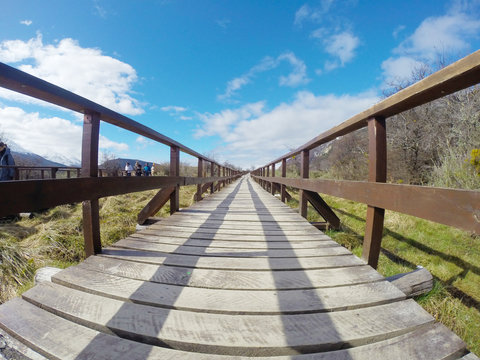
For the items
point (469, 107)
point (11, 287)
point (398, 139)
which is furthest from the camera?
point (398, 139)

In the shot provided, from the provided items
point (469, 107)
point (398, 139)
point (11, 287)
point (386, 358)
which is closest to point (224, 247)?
point (386, 358)

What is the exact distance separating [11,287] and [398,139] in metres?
10.3

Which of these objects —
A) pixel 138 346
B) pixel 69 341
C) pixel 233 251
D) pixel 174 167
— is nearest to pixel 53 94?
pixel 69 341

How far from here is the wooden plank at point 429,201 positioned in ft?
2.53

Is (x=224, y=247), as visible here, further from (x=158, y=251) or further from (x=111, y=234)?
(x=111, y=234)

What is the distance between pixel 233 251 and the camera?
1731 millimetres

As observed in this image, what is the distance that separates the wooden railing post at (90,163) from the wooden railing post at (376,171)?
195cm

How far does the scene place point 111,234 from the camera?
3.90 metres

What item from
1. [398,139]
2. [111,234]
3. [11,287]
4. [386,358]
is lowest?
[11,287]

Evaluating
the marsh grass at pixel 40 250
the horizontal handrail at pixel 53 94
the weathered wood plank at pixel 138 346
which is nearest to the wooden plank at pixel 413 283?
the weathered wood plank at pixel 138 346

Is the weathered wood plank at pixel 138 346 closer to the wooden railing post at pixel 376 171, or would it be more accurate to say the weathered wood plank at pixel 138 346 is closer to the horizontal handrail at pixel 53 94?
the wooden railing post at pixel 376 171

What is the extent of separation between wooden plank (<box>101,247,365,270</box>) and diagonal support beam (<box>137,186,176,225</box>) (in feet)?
3.27

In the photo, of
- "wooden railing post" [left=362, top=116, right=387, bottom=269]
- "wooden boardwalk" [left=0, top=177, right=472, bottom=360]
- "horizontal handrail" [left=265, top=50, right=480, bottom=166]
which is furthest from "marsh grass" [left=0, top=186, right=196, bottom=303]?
"horizontal handrail" [left=265, top=50, right=480, bottom=166]

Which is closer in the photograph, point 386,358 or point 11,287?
point 386,358
